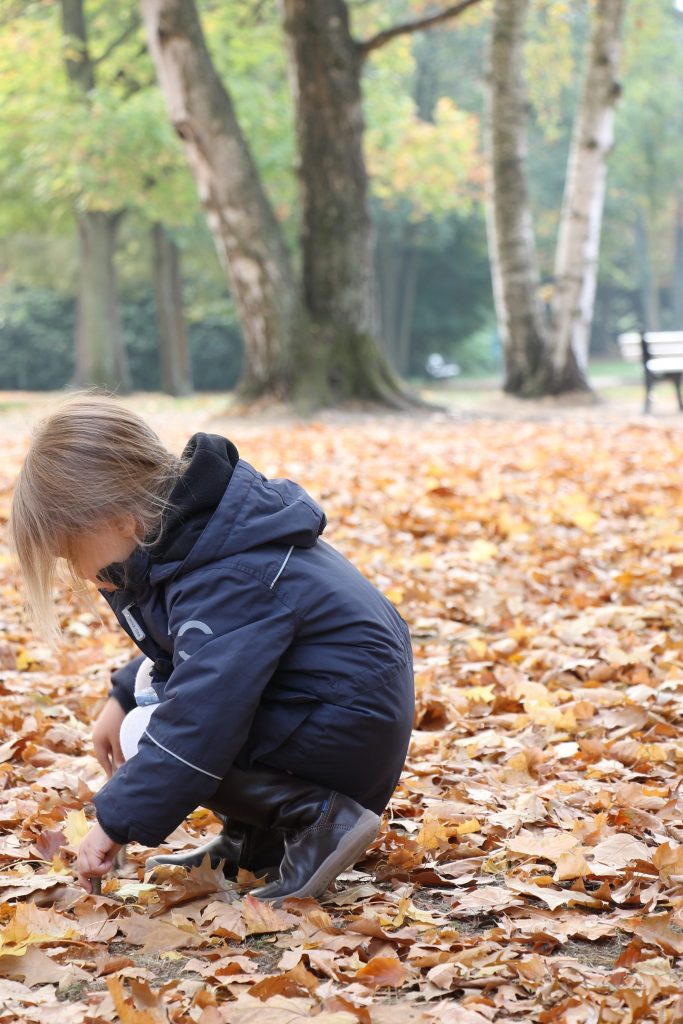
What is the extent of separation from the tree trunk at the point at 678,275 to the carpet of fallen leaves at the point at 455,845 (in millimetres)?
41781

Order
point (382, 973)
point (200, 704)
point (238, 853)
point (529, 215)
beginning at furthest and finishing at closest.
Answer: point (529, 215) < point (238, 853) < point (200, 704) < point (382, 973)

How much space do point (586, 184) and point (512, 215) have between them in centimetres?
96

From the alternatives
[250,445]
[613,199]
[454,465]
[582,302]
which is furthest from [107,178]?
[613,199]

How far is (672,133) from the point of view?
39.1 m

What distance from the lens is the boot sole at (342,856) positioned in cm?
237

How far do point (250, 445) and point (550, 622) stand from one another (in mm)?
5919

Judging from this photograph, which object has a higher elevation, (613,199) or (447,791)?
(613,199)

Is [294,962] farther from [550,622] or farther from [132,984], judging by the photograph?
[550,622]

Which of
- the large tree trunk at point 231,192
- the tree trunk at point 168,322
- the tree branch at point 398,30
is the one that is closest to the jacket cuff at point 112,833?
the large tree trunk at point 231,192

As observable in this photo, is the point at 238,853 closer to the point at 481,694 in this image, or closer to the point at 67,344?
the point at 481,694

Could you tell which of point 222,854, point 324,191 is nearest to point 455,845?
point 222,854

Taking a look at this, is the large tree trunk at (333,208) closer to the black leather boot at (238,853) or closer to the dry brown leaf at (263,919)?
the black leather boot at (238,853)

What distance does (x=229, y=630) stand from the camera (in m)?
2.25

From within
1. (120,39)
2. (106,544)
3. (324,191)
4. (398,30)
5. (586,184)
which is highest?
(120,39)
